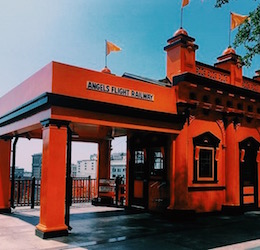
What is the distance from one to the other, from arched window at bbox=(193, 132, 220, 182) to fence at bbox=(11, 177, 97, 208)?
568cm

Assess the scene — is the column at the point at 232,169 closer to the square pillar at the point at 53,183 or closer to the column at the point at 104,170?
the column at the point at 104,170

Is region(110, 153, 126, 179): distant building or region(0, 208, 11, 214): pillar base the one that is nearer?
region(0, 208, 11, 214): pillar base

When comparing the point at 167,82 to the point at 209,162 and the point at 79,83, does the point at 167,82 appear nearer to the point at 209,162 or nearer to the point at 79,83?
the point at 209,162

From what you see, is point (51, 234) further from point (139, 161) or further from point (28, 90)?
point (139, 161)

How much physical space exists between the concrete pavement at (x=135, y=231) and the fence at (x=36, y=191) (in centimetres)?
115

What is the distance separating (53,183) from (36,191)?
24.3ft

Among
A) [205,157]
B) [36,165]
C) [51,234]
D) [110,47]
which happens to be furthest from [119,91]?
[36,165]

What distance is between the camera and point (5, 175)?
12000 mm

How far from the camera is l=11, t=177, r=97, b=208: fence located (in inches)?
523

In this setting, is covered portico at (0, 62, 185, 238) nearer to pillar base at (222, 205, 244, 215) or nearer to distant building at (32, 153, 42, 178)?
pillar base at (222, 205, 244, 215)

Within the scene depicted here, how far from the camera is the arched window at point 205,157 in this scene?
11789 mm

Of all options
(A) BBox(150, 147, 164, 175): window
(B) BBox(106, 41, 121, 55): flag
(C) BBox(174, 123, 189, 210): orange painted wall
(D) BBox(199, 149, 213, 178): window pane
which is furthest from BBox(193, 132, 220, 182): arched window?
(B) BBox(106, 41, 121, 55): flag

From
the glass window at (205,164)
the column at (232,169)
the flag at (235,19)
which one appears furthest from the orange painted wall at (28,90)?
the flag at (235,19)

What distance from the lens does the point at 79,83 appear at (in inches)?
345
